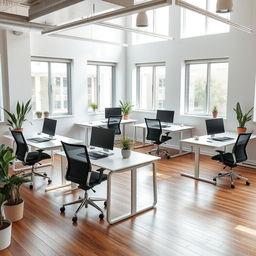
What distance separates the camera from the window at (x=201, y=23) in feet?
23.1

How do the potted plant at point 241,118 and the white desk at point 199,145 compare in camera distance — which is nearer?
the white desk at point 199,145

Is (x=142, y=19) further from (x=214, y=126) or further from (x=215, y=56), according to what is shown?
(x=214, y=126)

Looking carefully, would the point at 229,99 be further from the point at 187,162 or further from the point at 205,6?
the point at 205,6

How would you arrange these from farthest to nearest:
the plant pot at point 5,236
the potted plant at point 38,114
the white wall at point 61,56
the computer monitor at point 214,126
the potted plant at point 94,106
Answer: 1. the potted plant at point 94,106
2. the potted plant at point 38,114
3. the white wall at point 61,56
4. the computer monitor at point 214,126
5. the plant pot at point 5,236

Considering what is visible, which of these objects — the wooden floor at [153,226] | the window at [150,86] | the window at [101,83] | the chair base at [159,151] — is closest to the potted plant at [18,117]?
the wooden floor at [153,226]

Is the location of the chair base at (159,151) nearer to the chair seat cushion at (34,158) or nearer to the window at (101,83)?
the window at (101,83)

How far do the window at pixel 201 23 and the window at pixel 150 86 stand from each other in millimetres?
1205

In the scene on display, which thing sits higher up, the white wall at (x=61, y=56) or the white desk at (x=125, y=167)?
the white wall at (x=61, y=56)

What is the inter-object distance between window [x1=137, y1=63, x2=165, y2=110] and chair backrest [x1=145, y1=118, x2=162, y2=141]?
4.98 feet

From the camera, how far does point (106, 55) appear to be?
8.57 meters

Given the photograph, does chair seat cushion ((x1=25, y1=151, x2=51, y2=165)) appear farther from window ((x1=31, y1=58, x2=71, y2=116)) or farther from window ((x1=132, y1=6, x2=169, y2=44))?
window ((x1=132, y1=6, x2=169, y2=44))

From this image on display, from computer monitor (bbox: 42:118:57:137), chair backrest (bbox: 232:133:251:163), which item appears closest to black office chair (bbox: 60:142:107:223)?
computer monitor (bbox: 42:118:57:137)

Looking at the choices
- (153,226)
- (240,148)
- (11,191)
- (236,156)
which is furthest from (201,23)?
(11,191)

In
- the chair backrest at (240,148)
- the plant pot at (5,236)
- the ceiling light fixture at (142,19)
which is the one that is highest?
the ceiling light fixture at (142,19)
